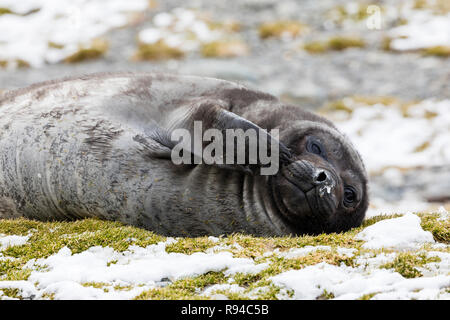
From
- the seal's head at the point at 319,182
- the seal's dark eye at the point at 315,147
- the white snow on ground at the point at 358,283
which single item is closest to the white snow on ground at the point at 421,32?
the seal's head at the point at 319,182

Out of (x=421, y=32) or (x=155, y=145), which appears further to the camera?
(x=421, y=32)

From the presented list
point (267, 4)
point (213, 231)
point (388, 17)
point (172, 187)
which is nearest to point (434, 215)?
point (213, 231)

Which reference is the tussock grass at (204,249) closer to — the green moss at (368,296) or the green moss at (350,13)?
the green moss at (368,296)

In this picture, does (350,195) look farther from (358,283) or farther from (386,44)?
(386,44)

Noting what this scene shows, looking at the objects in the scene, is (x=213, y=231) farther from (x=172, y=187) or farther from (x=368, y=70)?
(x=368, y=70)

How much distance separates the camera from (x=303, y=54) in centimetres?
2397

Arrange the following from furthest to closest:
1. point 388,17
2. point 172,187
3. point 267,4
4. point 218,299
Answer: point 267,4
point 388,17
point 172,187
point 218,299

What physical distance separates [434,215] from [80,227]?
12.5ft

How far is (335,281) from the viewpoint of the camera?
15.0 ft

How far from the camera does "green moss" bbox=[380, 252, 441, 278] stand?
4.62 m

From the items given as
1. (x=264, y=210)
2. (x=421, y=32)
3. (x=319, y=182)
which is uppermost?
(x=421, y=32)

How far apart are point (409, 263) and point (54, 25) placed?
25221 millimetres

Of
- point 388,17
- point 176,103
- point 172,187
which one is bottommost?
point 172,187

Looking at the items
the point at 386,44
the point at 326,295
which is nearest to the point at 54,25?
the point at 386,44
